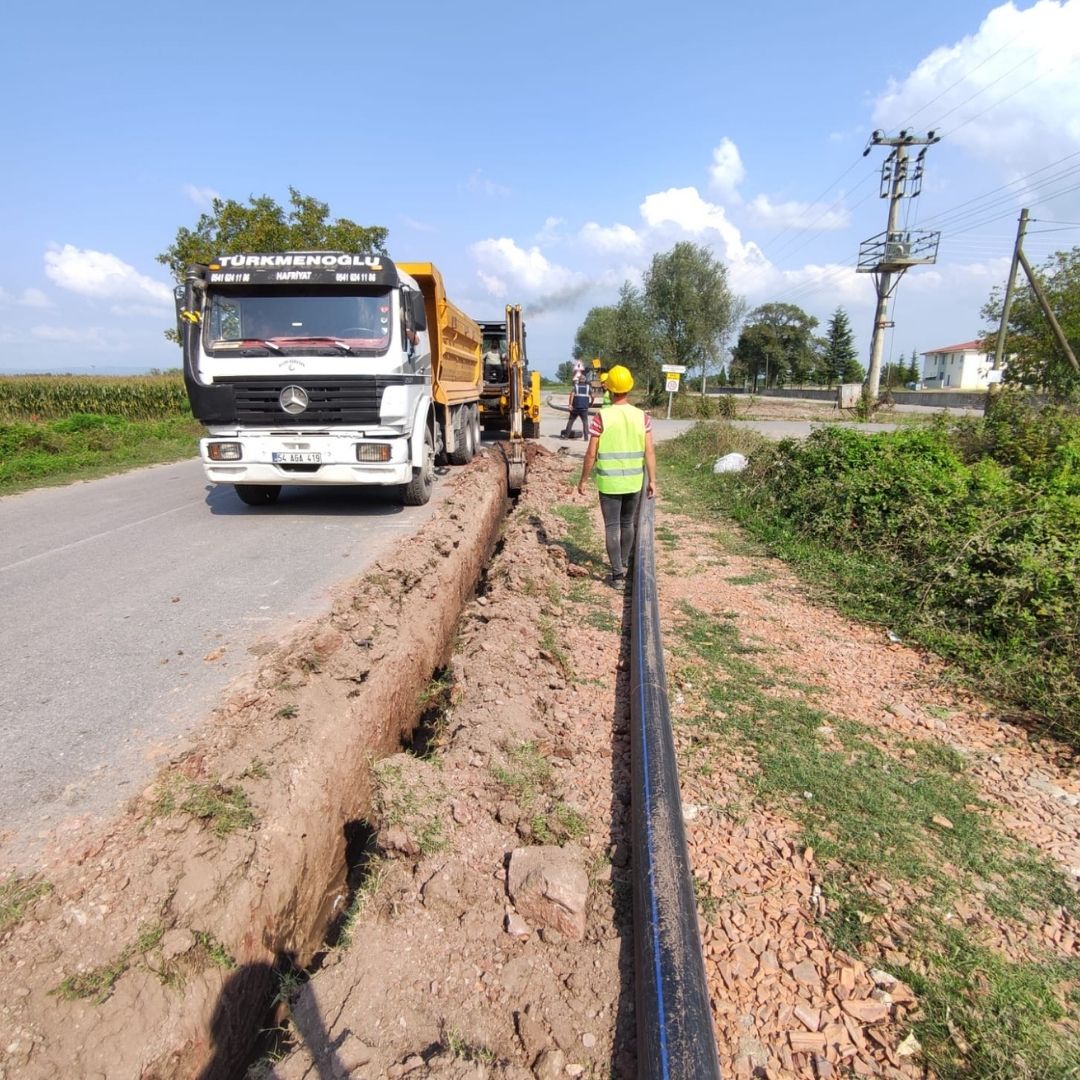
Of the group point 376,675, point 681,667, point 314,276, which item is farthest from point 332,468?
point 681,667

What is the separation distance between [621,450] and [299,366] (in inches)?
150

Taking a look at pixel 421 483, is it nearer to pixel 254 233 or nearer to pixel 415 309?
pixel 415 309

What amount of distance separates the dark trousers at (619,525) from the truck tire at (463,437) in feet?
19.9

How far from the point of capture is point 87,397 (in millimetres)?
22359

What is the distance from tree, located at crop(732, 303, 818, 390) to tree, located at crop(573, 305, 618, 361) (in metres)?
14.3

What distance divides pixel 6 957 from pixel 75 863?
0.42 meters

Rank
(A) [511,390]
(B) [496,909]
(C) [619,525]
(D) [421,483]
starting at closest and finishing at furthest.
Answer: (B) [496,909]
(C) [619,525]
(D) [421,483]
(A) [511,390]

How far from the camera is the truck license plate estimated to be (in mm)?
7484

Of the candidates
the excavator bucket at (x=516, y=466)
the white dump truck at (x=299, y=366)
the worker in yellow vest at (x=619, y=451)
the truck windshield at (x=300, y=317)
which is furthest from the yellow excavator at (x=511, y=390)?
the worker in yellow vest at (x=619, y=451)

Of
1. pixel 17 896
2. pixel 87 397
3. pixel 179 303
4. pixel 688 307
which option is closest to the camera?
pixel 17 896

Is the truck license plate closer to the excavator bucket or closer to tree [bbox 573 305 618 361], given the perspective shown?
the excavator bucket

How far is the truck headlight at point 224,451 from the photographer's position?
7.48 metres

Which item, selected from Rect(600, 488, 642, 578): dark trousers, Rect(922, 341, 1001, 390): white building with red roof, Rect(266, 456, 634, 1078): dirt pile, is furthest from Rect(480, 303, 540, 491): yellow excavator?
Result: Rect(922, 341, 1001, 390): white building with red roof

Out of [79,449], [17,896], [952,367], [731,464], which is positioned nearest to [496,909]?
[17,896]
